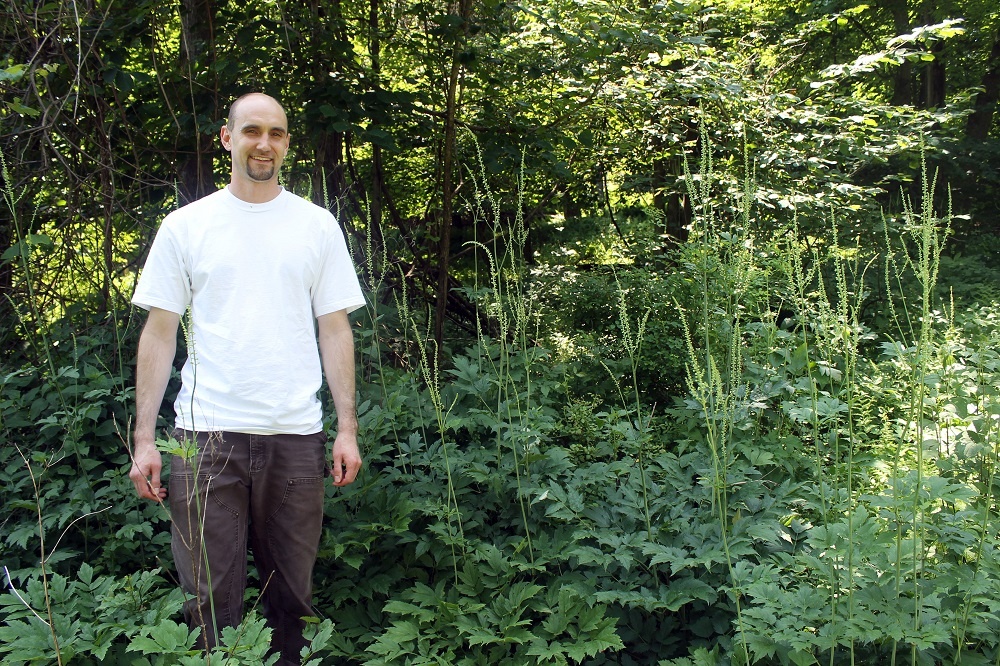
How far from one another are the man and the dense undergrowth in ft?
0.77

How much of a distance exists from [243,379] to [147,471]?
42 centimetres

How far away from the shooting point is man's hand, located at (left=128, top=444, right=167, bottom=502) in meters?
2.49

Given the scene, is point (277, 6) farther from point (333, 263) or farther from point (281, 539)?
point (281, 539)

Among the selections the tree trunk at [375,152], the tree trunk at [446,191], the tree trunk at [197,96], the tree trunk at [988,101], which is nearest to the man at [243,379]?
Result: the tree trunk at [197,96]

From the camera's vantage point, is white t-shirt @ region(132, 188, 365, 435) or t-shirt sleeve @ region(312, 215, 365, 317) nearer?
white t-shirt @ region(132, 188, 365, 435)

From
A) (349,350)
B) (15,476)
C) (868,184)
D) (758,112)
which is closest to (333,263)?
(349,350)

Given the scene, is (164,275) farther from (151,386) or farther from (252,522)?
(252,522)

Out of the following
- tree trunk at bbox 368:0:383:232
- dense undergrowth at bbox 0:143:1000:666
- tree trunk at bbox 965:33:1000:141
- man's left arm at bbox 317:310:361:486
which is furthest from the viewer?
tree trunk at bbox 965:33:1000:141

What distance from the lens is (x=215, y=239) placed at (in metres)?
2.63

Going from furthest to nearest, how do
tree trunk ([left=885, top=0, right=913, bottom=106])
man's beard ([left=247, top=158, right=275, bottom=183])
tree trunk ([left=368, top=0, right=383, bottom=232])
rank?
tree trunk ([left=885, top=0, right=913, bottom=106]) → tree trunk ([left=368, top=0, right=383, bottom=232]) → man's beard ([left=247, top=158, right=275, bottom=183])

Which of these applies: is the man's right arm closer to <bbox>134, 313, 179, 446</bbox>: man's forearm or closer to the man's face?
<bbox>134, 313, 179, 446</bbox>: man's forearm

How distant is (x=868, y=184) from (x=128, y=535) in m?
8.67

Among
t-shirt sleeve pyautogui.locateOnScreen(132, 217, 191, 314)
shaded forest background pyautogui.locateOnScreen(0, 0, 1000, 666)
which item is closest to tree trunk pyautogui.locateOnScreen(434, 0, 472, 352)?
shaded forest background pyautogui.locateOnScreen(0, 0, 1000, 666)

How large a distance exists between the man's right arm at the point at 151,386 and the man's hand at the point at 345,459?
58 centimetres
